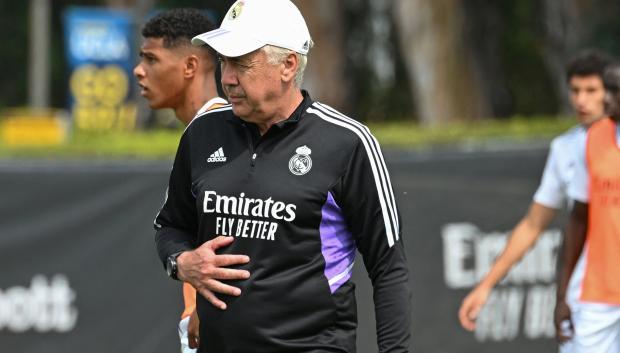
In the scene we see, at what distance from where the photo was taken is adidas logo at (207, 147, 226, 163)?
181 inches

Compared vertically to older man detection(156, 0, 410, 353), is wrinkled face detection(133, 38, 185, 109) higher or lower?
higher

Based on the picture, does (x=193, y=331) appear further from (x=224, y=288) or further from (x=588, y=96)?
(x=588, y=96)

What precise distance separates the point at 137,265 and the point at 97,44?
1426cm

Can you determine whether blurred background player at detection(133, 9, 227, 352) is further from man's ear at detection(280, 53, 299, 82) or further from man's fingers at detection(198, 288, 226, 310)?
man's fingers at detection(198, 288, 226, 310)

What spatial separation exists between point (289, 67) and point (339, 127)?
270 millimetres

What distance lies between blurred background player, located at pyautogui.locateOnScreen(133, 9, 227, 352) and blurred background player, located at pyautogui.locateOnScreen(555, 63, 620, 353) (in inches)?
81.5

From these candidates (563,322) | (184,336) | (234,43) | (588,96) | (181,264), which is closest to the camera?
(234,43)

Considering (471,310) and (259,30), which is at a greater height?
(259,30)

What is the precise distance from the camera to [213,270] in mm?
4461

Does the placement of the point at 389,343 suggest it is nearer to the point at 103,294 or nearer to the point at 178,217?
the point at 178,217

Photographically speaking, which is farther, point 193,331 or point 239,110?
point 193,331

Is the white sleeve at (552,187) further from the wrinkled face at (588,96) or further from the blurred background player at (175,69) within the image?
the blurred background player at (175,69)

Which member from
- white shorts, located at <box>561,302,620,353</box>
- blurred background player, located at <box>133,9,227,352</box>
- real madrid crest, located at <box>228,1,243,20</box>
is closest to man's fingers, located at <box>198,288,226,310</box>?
real madrid crest, located at <box>228,1,243,20</box>

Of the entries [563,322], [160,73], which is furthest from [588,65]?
[160,73]
